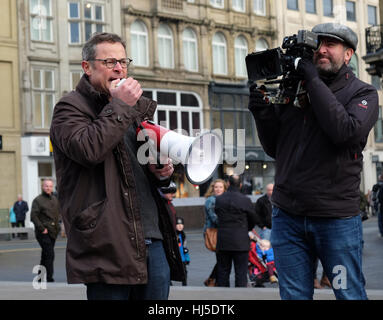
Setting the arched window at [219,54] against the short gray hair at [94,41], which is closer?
the short gray hair at [94,41]

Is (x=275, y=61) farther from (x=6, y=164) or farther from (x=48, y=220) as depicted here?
(x=6, y=164)

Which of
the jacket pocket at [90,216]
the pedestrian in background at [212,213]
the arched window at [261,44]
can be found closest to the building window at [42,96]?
the arched window at [261,44]

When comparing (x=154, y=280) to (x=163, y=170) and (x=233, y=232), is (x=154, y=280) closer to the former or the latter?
(x=163, y=170)

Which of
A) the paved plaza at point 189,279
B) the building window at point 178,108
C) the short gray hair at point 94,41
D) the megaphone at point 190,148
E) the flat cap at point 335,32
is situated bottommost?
the paved plaza at point 189,279

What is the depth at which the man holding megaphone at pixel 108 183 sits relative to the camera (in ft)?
11.0

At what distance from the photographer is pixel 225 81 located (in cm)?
3953

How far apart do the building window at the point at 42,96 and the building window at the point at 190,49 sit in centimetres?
779

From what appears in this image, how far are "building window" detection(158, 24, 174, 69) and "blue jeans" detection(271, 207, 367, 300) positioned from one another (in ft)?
109

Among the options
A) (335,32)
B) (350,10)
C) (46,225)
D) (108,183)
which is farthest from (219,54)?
(108,183)

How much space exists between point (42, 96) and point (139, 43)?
5998 millimetres

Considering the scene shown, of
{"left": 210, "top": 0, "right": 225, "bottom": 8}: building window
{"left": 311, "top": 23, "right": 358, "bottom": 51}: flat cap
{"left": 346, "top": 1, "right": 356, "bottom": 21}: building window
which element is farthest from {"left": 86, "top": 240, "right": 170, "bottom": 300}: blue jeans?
{"left": 346, "top": 1, "right": 356, "bottom": 21}: building window

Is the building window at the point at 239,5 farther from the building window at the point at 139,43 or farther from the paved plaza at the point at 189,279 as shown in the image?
the paved plaza at the point at 189,279

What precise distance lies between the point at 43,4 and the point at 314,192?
3086 centimetres

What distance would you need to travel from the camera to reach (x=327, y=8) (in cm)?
4369
